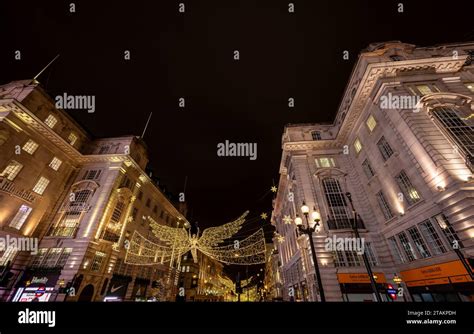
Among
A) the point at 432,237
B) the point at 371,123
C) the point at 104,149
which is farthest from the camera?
the point at 104,149

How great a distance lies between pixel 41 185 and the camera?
2694cm

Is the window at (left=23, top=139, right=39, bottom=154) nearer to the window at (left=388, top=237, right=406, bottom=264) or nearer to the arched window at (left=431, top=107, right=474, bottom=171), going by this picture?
the window at (left=388, top=237, right=406, bottom=264)

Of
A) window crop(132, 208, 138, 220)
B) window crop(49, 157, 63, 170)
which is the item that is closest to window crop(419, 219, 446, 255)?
window crop(132, 208, 138, 220)

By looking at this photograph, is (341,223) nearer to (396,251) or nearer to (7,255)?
(396,251)

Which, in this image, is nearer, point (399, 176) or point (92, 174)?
point (399, 176)

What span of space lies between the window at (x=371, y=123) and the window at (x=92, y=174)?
3680 centimetres

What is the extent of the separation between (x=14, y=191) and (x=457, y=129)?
4287cm

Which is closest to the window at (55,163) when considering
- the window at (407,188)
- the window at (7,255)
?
the window at (7,255)

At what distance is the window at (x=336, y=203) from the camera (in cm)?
2191

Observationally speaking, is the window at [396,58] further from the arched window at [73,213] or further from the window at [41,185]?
the window at [41,185]

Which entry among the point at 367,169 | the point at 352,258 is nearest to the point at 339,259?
the point at 352,258

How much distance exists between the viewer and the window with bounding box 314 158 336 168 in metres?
26.8

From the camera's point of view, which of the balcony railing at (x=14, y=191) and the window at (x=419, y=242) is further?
A: the balcony railing at (x=14, y=191)

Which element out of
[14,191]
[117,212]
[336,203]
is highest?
[117,212]
